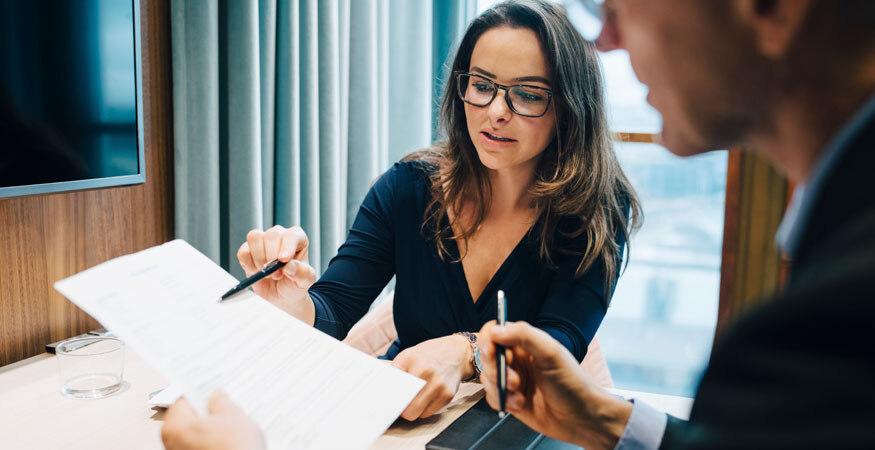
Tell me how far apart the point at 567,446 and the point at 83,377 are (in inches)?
31.0

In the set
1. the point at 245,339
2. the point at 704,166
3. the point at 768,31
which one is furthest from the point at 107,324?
the point at 704,166

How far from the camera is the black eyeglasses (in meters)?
1.38

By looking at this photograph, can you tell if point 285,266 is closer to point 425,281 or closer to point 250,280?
point 250,280

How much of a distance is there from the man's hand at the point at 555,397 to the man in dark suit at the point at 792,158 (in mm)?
334

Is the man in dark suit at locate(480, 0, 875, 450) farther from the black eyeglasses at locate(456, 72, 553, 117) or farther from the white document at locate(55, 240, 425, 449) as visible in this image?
the black eyeglasses at locate(456, 72, 553, 117)

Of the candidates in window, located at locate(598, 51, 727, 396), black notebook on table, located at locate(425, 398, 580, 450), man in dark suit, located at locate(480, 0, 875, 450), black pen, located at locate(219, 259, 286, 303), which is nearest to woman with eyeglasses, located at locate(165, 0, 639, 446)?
black pen, located at locate(219, 259, 286, 303)

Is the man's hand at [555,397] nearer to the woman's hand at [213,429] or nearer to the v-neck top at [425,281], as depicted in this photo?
the woman's hand at [213,429]

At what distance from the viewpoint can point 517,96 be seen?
1386 millimetres

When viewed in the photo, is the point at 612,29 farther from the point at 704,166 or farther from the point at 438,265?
the point at 704,166

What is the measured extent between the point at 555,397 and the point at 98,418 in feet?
2.18

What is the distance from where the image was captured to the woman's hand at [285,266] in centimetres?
114

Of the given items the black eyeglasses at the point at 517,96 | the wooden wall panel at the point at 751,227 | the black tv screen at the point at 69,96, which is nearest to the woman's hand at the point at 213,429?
the black tv screen at the point at 69,96

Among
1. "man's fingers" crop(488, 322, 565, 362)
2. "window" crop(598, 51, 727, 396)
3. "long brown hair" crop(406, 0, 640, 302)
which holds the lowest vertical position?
"window" crop(598, 51, 727, 396)

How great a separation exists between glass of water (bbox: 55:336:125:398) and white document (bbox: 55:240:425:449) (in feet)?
1.13
